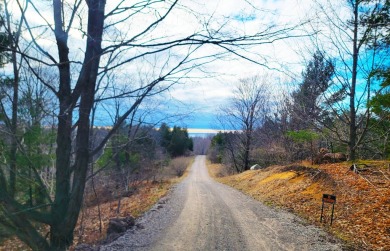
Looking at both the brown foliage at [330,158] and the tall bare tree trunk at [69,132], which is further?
the brown foliage at [330,158]

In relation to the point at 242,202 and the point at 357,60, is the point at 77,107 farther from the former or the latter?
the point at 357,60

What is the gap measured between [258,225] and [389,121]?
9627mm

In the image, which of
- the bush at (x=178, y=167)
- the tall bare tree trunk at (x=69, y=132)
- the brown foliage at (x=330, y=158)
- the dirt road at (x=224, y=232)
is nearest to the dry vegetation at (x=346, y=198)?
the dirt road at (x=224, y=232)

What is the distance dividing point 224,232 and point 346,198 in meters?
4.60

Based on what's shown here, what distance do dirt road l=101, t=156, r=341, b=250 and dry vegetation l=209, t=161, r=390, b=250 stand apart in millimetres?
652

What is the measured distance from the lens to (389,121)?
47.6 feet

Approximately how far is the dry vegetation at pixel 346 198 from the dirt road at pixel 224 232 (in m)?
0.65

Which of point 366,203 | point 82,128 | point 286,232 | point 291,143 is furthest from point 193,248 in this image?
point 291,143

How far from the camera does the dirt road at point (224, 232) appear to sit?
23.7ft

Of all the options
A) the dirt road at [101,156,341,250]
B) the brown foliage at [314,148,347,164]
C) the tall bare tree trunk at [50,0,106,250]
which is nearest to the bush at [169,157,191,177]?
the brown foliage at [314,148,347,164]

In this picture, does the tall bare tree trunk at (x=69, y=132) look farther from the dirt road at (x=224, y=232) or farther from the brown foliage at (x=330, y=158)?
the brown foliage at (x=330, y=158)

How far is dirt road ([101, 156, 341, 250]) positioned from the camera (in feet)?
23.7

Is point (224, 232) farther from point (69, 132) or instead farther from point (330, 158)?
point (330, 158)

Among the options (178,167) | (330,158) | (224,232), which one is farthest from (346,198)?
(178,167)
